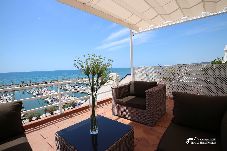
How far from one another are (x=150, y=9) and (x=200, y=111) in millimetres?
3247

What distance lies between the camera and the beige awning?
354cm

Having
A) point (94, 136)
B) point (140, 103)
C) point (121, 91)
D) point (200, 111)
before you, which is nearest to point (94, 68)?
point (94, 136)

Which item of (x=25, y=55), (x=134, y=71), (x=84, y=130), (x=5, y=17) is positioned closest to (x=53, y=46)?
(x=25, y=55)

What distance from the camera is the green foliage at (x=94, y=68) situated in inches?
70.5

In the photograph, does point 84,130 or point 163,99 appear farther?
point 163,99

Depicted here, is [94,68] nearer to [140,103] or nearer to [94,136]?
[94,136]

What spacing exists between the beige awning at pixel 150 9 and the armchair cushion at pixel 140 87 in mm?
2049

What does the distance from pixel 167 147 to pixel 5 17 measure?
170 feet

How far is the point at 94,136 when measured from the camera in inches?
65.7

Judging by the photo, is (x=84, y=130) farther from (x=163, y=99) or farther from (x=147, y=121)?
(x=163, y=99)

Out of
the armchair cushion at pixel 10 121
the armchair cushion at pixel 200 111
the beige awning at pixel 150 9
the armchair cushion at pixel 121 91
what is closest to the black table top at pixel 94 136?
the armchair cushion at pixel 10 121

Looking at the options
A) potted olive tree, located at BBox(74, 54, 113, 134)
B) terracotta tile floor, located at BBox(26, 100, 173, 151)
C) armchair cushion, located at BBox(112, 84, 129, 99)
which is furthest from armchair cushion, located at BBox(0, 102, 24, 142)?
armchair cushion, located at BBox(112, 84, 129, 99)

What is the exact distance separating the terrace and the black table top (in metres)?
0.59

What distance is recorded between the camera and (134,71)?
5992 millimetres
